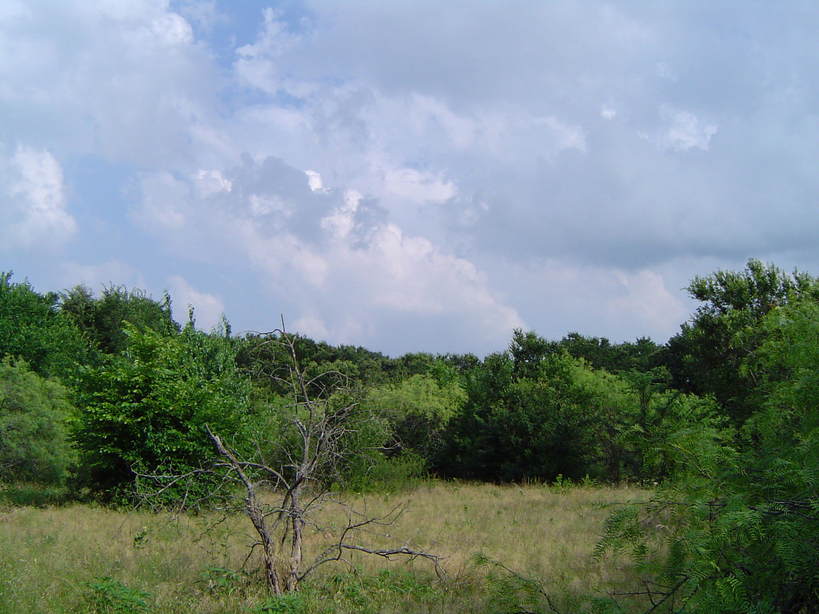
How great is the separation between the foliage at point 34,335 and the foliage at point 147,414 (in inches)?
519

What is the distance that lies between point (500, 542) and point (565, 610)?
4.38m

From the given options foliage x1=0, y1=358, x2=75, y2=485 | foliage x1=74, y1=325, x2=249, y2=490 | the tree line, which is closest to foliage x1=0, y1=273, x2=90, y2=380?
the tree line

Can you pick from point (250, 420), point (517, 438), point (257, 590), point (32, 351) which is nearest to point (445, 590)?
point (257, 590)

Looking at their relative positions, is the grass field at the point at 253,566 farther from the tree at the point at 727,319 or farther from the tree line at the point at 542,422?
the tree at the point at 727,319

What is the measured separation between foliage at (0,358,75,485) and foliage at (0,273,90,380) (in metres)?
6.95

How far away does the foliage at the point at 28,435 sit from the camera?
19078 millimetres

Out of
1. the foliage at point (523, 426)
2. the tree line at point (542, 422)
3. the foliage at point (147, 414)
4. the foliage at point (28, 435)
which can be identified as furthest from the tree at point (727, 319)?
the foliage at point (28, 435)

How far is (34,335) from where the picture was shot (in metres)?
28.7

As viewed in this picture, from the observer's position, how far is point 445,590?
8.36 meters

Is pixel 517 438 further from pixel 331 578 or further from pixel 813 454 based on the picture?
pixel 813 454

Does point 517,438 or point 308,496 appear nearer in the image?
point 308,496

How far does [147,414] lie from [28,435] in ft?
24.0

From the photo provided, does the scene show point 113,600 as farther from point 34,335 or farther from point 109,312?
point 109,312

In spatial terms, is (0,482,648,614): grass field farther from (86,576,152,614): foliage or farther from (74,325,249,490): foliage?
(74,325,249,490): foliage
